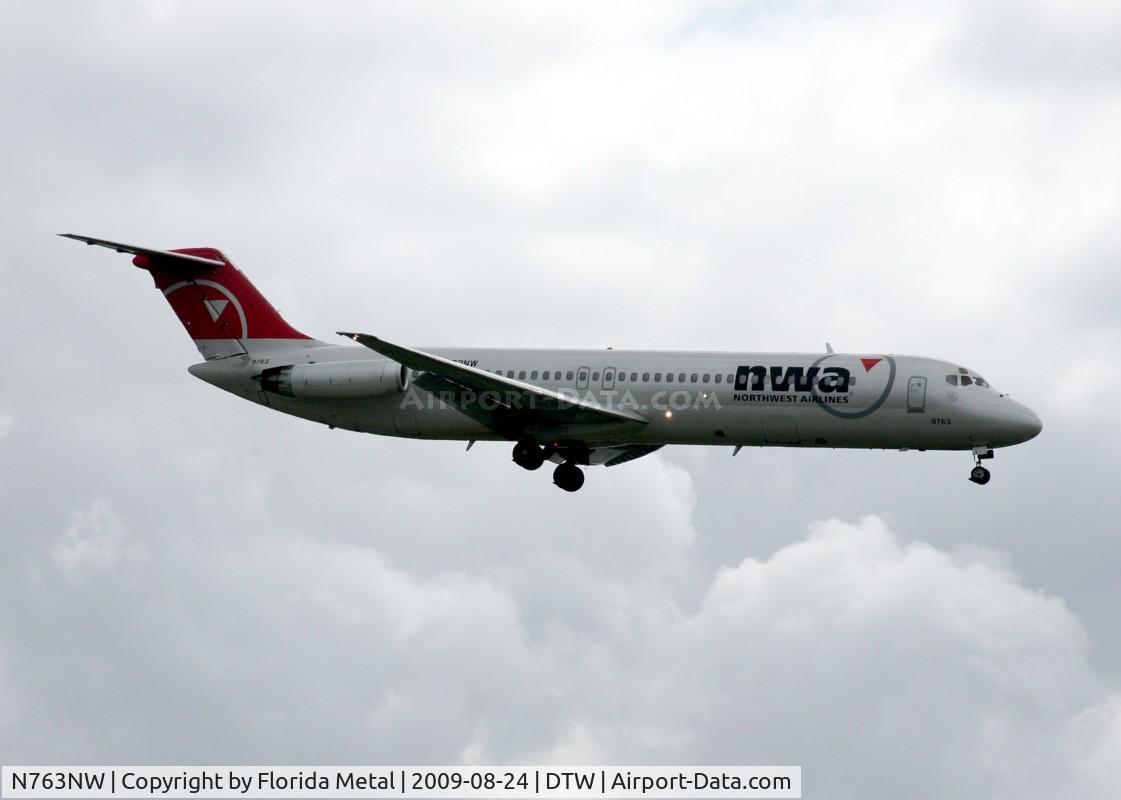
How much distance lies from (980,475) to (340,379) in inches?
736

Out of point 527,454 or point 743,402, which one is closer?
point 743,402

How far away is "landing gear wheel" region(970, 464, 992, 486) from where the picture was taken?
44344mm

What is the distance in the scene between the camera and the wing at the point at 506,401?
45.0 m

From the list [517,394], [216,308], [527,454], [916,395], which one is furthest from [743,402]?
[216,308]

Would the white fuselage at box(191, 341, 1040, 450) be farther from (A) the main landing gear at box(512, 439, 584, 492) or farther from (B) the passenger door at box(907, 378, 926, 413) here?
(A) the main landing gear at box(512, 439, 584, 492)

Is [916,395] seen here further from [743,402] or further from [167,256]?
[167,256]

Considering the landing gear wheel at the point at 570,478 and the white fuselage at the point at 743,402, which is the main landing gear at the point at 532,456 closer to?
the landing gear wheel at the point at 570,478

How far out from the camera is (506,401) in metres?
46.9

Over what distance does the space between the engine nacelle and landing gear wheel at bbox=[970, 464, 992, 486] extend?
54.4ft

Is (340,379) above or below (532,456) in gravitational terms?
above

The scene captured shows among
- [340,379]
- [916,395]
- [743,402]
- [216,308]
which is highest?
[216,308]

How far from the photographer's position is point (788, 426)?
45.4 metres

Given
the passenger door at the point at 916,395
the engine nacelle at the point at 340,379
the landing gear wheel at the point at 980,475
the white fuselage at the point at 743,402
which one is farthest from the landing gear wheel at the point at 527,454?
the landing gear wheel at the point at 980,475

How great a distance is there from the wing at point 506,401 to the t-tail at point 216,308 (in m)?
6.83
